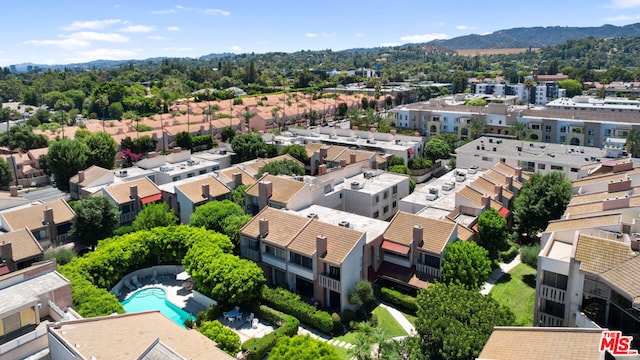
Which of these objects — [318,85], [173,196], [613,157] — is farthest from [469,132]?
[318,85]

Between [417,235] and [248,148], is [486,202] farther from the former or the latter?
[248,148]

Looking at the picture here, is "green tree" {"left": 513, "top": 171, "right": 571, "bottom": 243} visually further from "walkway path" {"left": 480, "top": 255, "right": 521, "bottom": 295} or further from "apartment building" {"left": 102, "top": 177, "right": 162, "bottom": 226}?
"apartment building" {"left": 102, "top": 177, "right": 162, "bottom": 226}

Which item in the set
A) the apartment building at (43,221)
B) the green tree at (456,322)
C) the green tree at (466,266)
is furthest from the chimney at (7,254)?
the green tree at (466,266)

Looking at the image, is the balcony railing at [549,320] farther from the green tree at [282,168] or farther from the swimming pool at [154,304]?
the green tree at [282,168]

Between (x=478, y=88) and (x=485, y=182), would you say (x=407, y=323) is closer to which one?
(x=485, y=182)

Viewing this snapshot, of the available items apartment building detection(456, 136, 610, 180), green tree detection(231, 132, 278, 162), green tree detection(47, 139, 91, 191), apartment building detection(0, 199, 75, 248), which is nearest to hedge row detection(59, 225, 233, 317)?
apartment building detection(0, 199, 75, 248)

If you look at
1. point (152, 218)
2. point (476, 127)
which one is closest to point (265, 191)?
point (152, 218)
